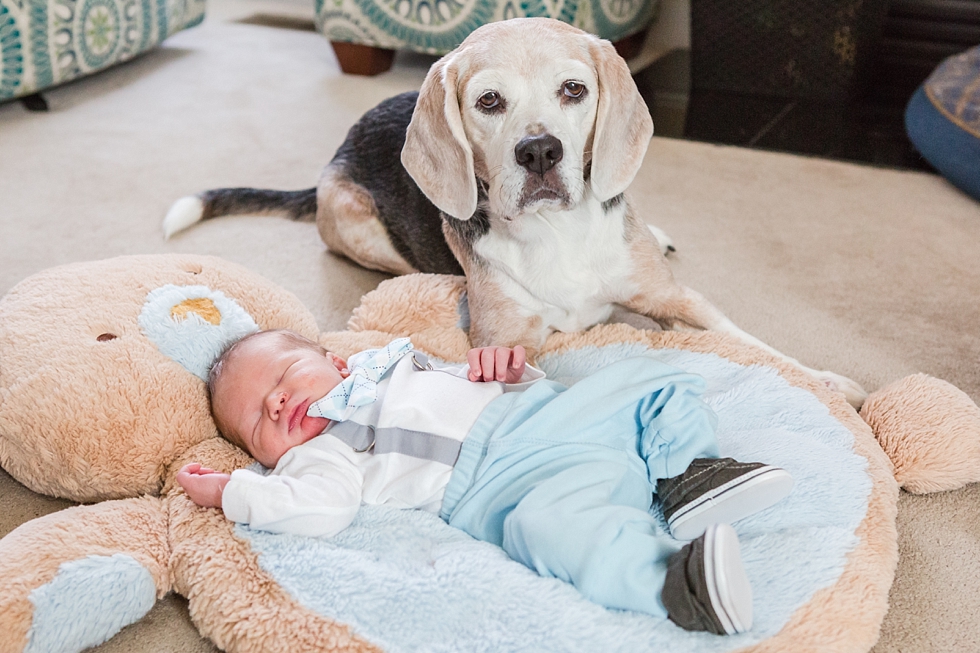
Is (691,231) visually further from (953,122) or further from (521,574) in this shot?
(521,574)

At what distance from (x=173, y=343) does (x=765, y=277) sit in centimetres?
200

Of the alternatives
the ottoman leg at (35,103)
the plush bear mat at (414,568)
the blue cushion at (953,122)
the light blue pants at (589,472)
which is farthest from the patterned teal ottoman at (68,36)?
the blue cushion at (953,122)

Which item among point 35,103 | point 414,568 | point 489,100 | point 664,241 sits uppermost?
point 489,100

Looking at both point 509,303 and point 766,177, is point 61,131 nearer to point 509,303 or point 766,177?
point 509,303

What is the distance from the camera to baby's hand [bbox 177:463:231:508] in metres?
1.70

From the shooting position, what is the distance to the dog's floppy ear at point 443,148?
208 centimetres

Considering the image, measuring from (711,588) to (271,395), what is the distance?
0.97 m

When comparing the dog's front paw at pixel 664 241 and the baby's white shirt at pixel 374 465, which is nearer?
the baby's white shirt at pixel 374 465

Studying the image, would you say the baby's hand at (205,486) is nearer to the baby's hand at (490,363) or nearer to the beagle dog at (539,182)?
the baby's hand at (490,363)

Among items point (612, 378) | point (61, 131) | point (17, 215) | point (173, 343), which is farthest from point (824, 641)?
point (61, 131)

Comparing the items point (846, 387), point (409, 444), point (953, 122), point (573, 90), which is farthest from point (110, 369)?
point (953, 122)

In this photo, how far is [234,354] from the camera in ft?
6.39

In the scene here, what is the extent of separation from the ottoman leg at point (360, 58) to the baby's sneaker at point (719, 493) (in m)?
4.30

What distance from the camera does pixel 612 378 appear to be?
5.87 ft
